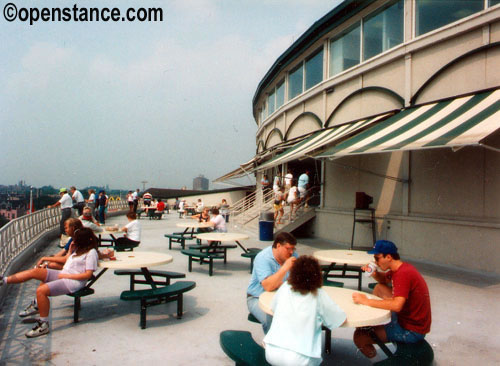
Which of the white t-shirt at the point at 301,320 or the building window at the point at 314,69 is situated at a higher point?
the building window at the point at 314,69

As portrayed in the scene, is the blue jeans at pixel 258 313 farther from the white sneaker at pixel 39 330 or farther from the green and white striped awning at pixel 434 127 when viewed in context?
the green and white striped awning at pixel 434 127

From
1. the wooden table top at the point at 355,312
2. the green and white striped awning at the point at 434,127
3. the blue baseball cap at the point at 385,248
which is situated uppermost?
the green and white striped awning at the point at 434,127

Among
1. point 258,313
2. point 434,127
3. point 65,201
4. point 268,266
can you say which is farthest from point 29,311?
point 65,201

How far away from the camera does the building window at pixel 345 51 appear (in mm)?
11713

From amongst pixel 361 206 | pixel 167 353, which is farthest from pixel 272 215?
pixel 167 353

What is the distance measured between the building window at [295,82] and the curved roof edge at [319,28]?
49 cm

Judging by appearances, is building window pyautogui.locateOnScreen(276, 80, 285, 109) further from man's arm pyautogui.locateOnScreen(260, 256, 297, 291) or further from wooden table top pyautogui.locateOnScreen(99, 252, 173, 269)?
man's arm pyautogui.locateOnScreen(260, 256, 297, 291)

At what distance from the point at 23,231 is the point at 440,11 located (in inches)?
422

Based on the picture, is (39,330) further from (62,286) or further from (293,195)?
(293,195)

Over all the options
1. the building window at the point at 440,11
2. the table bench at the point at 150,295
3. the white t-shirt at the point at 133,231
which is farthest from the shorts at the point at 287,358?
the building window at the point at 440,11

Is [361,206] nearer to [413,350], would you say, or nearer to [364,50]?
[364,50]

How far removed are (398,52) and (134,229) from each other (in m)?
7.80

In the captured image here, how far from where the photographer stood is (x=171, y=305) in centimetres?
564

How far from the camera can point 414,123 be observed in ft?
26.0
